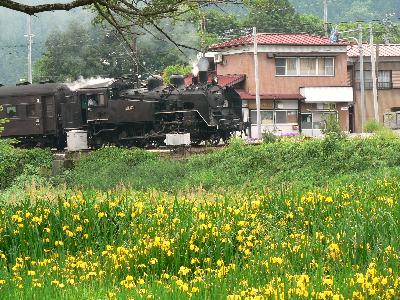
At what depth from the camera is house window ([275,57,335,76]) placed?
60.2m

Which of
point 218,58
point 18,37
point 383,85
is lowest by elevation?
point 383,85

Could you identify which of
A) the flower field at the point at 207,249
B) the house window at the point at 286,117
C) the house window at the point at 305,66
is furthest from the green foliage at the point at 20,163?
the house window at the point at 305,66

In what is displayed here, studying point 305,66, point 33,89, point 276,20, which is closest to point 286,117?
point 305,66

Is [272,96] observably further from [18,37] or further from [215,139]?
[18,37]

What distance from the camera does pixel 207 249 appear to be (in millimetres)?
9992

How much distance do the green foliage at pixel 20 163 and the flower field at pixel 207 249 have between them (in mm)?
20424

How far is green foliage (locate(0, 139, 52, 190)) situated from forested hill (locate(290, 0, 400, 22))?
13200 centimetres

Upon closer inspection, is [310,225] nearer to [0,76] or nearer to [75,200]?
[75,200]

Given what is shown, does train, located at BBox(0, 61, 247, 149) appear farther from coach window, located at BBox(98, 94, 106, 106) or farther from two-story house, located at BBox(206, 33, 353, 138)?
two-story house, located at BBox(206, 33, 353, 138)

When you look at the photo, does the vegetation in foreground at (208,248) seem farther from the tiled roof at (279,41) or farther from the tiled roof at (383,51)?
the tiled roof at (383,51)

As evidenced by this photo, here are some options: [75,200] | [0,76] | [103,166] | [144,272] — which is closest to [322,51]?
[103,166]

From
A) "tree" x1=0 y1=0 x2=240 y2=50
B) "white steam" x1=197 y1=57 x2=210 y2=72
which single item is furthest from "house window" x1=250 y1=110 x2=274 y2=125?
"tree" x1=0 y1=0 x2=240 y2=50

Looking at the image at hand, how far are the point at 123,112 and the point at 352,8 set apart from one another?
457ft

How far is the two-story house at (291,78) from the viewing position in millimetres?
58656
